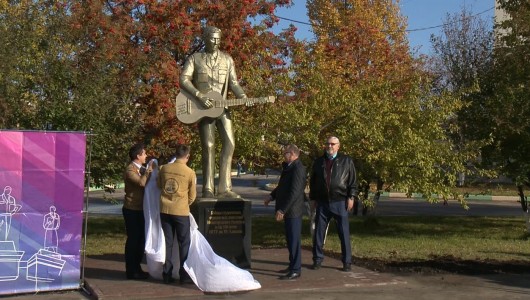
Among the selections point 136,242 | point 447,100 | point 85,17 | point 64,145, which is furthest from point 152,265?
point 85,17

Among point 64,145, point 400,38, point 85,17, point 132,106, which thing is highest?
point 400,38

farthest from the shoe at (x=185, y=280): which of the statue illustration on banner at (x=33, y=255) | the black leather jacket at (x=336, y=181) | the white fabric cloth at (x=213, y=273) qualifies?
the black leather jacket at (x=336, y=181)

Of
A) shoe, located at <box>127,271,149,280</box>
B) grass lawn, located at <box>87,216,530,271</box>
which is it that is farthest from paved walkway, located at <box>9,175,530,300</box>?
grass lawn, located at <box>87,216,530,271</box>

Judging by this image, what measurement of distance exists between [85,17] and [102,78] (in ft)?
10.6

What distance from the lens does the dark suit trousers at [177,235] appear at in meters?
8.00

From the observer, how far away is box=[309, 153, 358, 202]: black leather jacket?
9.01 meters

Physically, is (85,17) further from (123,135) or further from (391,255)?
(391,255)

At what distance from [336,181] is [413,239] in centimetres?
558

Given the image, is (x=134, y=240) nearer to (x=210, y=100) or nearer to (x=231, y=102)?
(x=210, y=100)

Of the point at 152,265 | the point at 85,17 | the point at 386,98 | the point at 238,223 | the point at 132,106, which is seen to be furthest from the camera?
the point at 85,17

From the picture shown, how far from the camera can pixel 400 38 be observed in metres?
30.6

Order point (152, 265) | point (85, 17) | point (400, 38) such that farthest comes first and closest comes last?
1. point (400, 38)
2. point (85, 17)
3. point (152, 265)

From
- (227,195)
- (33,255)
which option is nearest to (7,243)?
(33,255)

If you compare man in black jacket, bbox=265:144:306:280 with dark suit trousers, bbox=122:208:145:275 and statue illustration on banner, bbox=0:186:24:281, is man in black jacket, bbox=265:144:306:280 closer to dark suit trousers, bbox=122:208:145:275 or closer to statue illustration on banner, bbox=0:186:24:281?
dark suit trousers, bbox=122:208:145:275
